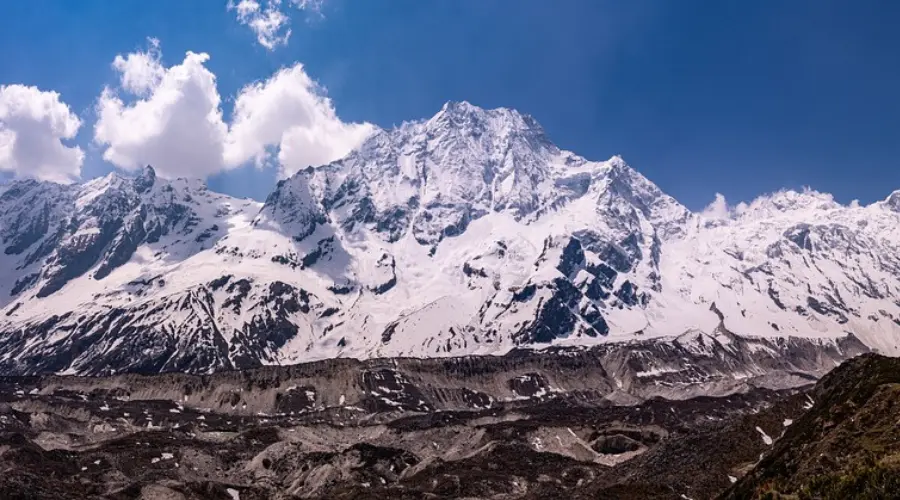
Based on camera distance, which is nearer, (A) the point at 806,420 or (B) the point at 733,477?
(A) the point at 806,420

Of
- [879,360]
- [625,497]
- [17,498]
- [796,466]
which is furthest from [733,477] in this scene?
[17,498]

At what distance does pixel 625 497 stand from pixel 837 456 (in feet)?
224

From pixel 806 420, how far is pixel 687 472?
126ft

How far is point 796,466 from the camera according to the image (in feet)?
410

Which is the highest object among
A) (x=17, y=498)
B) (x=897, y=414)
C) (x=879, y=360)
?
(x=879, y=360)

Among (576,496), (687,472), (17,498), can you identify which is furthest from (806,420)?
(17,498)

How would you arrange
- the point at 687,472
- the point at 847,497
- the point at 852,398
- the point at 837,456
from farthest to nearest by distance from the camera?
the point at 687,472 < the point at 852,398 < the point at 837,456 < the point at 847,497

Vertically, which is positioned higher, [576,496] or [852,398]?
[852,398]

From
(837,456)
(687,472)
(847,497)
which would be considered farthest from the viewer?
(687,472)

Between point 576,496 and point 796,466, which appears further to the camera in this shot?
point 576,496

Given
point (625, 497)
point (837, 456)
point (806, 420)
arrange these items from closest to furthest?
point (837, 456), point (806, 420), point (625, 497)

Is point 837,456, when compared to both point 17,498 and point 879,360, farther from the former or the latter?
point 17,498

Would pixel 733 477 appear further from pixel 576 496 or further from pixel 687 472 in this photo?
pixel 576 496

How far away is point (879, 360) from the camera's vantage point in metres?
163
